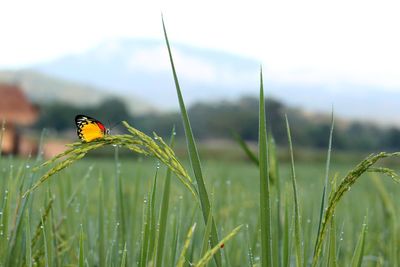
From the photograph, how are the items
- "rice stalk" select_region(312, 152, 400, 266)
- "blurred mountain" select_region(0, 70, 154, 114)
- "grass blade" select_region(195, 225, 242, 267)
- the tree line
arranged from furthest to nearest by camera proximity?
"blurred mountain" select_region(0, 70, 154, 114), the tree line, "rice stalk" select_region(312, 152, 400, 266), "grass blade" select_region(195, 225, 242, 267)

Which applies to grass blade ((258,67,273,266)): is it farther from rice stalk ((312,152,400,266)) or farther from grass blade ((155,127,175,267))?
grass blade ((155,127,175,267))

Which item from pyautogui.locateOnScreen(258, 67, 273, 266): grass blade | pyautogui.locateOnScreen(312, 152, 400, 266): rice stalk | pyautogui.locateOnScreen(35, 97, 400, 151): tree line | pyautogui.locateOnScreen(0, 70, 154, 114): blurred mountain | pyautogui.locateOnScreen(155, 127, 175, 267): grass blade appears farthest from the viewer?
pyautogui.locateOnScreen(0, 70, 154, 114): blurred mountain

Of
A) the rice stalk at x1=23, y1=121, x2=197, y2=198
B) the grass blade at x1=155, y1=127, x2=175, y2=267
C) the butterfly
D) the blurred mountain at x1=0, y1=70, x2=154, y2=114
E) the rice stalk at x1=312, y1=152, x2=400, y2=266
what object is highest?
the blurred mountain at x1=0, y1=70, x2=154, y2=114

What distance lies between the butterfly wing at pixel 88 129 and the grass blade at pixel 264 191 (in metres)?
0.26

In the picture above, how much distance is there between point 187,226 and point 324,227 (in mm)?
902

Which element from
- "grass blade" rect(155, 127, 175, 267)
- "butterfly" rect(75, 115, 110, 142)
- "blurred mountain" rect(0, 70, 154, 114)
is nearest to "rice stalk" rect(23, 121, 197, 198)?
"butterfly" rect(75, 115, 110, 142)

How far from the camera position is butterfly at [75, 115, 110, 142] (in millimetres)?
906

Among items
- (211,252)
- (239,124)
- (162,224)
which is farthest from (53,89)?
(211,252)

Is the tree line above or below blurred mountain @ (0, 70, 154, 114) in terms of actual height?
below

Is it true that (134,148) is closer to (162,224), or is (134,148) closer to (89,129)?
(89,129)

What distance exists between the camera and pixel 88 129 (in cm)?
93

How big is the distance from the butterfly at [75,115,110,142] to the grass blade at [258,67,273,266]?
25 centimetres

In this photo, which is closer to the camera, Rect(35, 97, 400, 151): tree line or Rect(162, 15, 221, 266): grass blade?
Rect(162, 15, 221, 266): grass blade

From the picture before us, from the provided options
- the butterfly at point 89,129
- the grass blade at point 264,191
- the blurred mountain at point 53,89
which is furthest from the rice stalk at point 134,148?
the blurred mountain at point 53,89
